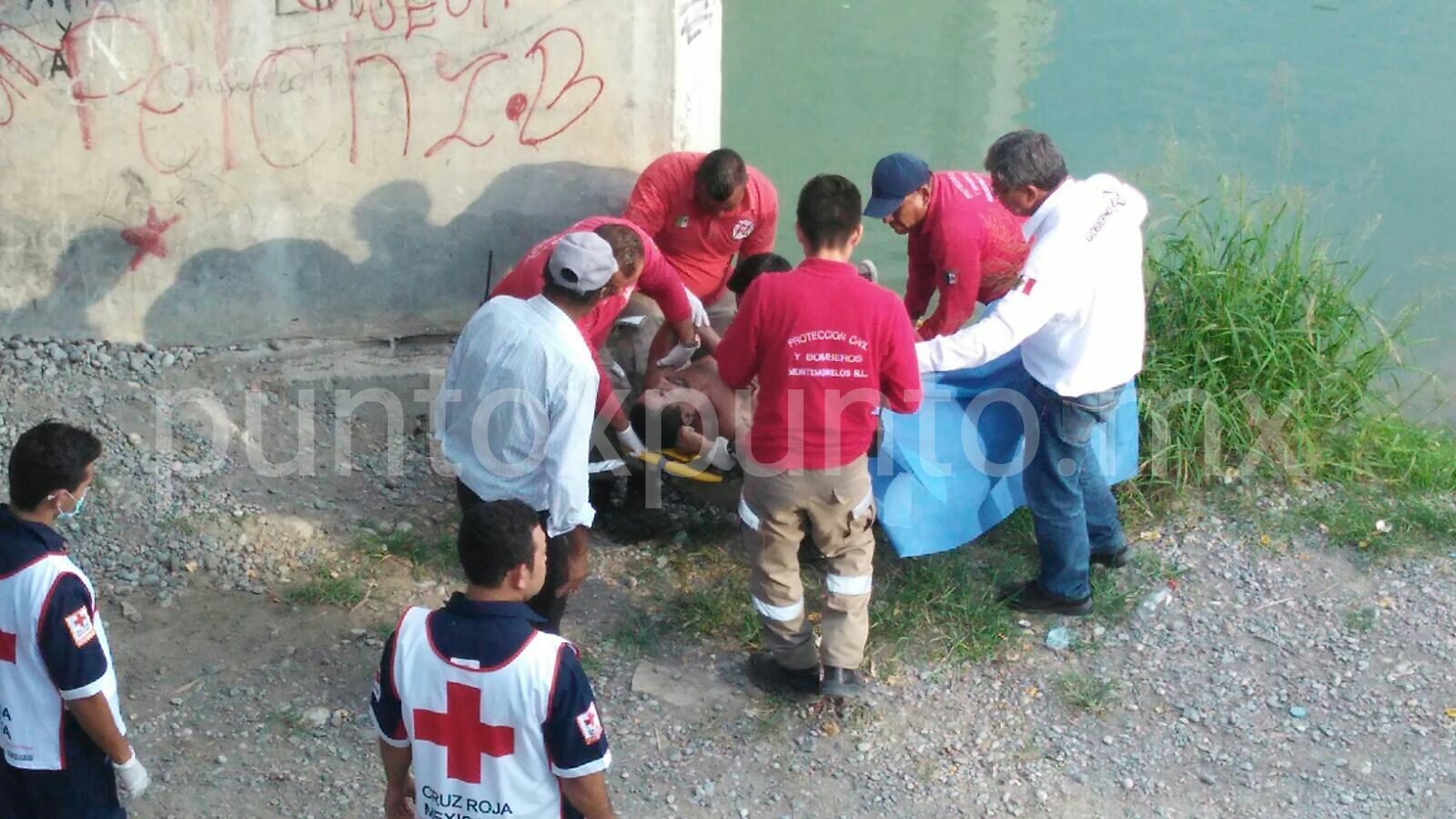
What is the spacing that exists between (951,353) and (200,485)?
3.00m

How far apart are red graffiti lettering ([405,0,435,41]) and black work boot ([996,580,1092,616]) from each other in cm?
335

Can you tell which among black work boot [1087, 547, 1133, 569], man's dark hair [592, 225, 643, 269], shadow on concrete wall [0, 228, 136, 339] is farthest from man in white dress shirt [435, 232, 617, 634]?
shadow on concrete wall [0, 228, 136, 339]

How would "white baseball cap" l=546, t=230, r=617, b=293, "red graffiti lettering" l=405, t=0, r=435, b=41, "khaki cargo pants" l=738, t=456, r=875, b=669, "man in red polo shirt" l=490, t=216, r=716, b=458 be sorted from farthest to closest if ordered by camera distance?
"red graffiti lettering" l=405, t=0, r=435, b=41 → "man in red polo shirt" l=490, t=216, r=716, b=458 → "khaki cargo pants" l=738, t=456, r=875, b=669 → "white baseball cap" l=546, t=230, r=617, b=293

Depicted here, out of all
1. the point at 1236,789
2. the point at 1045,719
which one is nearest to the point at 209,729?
the point at 1045,719

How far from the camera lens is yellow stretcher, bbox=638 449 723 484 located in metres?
4.79

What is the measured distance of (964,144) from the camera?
8.02 m

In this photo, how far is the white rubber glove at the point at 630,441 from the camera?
4887mm

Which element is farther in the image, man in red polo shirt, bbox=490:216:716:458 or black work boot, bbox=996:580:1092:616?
black work boot, bbox=996:580:1092:616

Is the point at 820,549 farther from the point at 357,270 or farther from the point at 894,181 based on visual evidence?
the point at 357,270

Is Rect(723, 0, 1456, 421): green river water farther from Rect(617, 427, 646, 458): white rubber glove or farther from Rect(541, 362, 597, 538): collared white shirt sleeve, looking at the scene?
Rect(541, 362, 597, 538): collared white shirt sleeve

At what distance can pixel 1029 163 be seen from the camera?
422 cm

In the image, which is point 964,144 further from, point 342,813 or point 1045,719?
point 342,813

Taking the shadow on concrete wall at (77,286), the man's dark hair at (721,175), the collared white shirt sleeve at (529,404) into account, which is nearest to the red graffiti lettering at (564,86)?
the man's dark hair at (721,175)

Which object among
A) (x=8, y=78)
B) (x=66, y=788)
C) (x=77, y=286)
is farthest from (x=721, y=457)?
(x=8, y=78)
